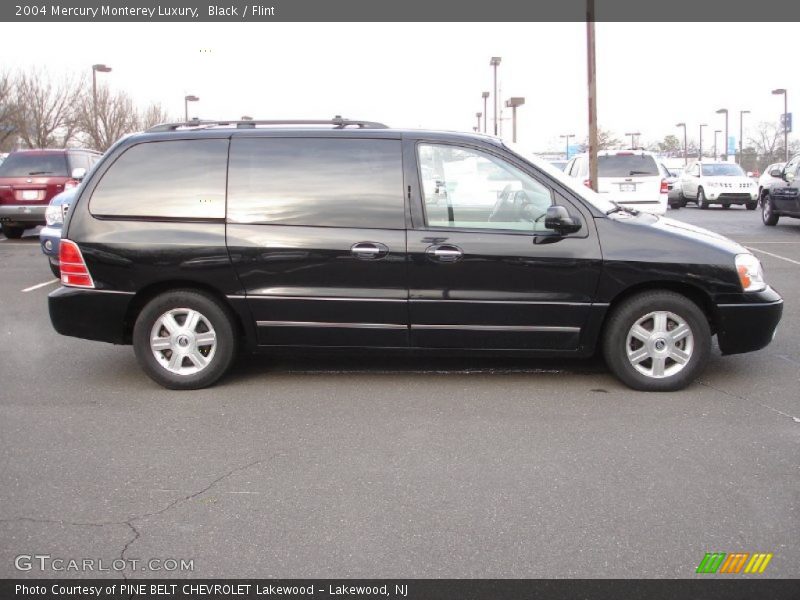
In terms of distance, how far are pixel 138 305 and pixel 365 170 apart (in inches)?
71.8

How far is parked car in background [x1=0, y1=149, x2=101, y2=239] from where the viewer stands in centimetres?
1590

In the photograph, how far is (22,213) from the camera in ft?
52.4

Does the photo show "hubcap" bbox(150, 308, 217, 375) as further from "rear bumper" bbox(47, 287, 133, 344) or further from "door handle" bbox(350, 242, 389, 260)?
"door handle" bbox(350, 242, 389, 260)

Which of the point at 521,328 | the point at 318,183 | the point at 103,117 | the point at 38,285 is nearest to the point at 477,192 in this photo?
the point at 521,328

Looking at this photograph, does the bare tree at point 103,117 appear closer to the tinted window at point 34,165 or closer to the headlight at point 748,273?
the tinted window at point 34,165

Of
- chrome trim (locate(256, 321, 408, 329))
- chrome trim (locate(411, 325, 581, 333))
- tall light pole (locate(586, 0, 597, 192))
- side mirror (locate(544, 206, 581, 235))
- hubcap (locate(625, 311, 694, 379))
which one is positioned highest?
tall light pole (locate(586, 0, 597, 192))

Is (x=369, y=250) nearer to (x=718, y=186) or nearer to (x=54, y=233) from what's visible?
(x=54, y=233)

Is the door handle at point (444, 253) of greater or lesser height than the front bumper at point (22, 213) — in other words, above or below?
below

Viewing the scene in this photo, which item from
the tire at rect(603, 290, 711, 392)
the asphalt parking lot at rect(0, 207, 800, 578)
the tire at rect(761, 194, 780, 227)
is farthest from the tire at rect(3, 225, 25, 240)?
the tire at rect(761, 194, 780, 227)

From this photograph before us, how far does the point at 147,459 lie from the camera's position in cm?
451

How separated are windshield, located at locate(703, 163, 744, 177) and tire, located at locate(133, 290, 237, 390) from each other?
2560cm

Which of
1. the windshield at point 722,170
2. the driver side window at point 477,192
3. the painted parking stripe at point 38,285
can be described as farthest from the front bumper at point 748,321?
the windshield at point 722,170

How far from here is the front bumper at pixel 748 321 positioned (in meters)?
5.68

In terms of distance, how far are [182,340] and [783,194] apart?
15495mm
